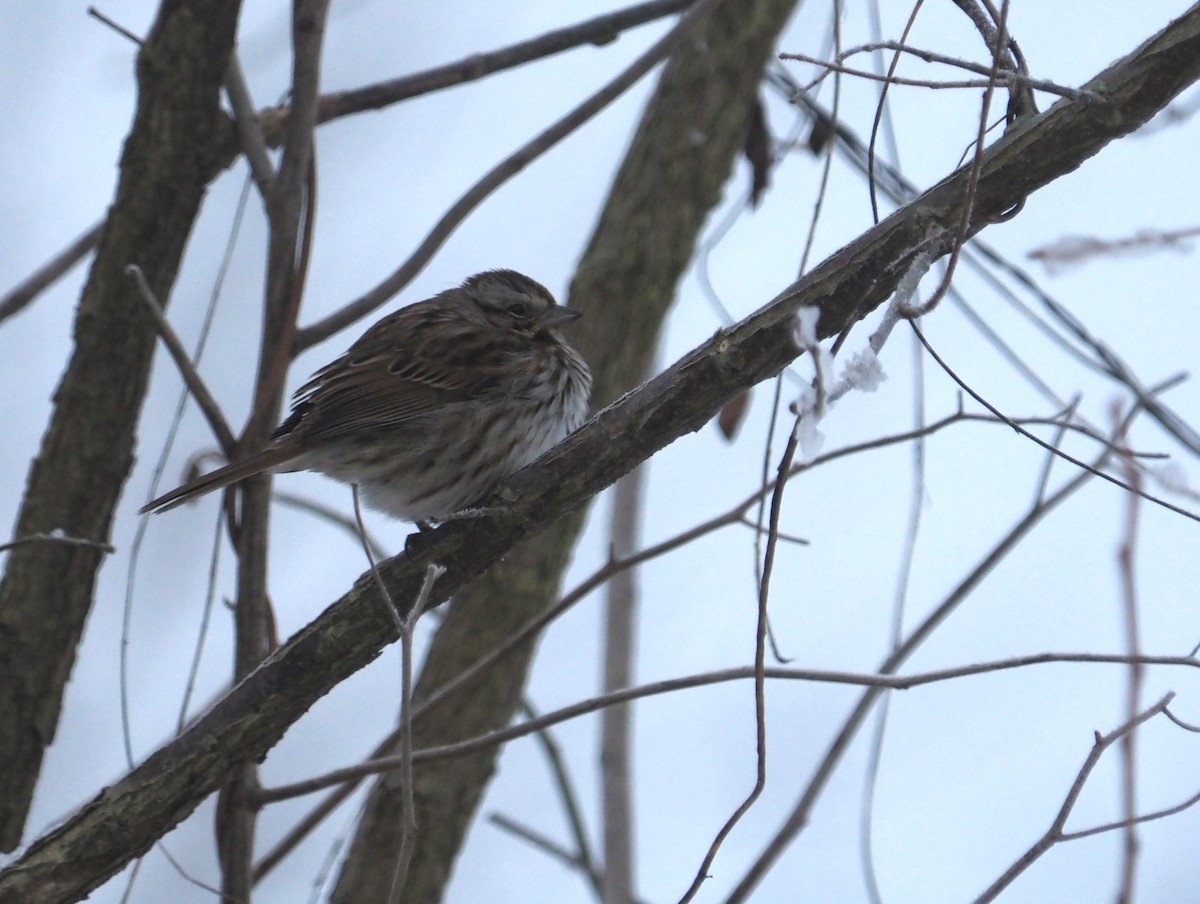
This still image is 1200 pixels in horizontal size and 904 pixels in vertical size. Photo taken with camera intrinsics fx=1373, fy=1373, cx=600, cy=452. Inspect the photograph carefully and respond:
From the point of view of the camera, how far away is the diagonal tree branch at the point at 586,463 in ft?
7.45

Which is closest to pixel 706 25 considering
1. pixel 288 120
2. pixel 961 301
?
pixel 961 301

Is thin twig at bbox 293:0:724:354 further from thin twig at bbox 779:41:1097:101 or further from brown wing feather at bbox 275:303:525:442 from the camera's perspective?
thin twig at bbox 779:41:1097:101

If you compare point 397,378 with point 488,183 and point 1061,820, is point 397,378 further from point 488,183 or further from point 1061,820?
point 1061,820

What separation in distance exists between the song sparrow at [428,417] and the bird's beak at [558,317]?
9 centimetres

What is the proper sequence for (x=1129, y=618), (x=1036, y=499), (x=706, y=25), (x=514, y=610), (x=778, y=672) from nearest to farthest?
(x=1129, y=618), (x=778, y=672), (x=1036, y=499), (x=514, y=610), (x=706, y=25)

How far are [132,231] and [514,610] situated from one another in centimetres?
177

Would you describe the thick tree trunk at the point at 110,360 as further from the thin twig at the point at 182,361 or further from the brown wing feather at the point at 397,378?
the brown wing feather at the point at 397,378

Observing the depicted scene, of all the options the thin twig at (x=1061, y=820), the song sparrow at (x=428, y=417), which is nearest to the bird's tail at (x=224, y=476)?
the song sparrow at (x=428, y=417)

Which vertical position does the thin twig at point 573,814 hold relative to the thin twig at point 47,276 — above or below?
below

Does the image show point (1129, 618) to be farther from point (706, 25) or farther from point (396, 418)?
point (706, 25)

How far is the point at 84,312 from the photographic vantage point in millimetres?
3760

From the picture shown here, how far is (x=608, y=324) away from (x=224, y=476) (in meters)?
1.72

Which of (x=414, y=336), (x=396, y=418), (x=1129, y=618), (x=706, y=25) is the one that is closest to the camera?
(x=1129, y=618)

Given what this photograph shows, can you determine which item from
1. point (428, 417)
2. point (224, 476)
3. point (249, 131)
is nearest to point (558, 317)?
point (428, 417)
